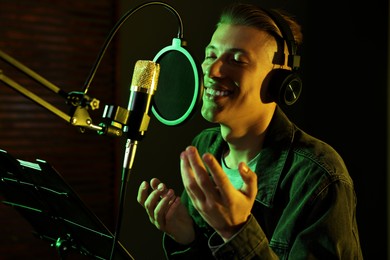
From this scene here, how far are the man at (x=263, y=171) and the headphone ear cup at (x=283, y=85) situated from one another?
11 millimetres

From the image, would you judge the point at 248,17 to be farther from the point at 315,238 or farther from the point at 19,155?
the point at 19,155

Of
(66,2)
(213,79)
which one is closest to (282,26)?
(213,79)

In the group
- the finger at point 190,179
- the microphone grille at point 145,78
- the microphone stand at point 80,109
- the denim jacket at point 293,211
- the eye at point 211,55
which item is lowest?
the denim jacket at point 293,211

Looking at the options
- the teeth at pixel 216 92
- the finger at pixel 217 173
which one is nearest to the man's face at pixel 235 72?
the teeth at pixel 216 92

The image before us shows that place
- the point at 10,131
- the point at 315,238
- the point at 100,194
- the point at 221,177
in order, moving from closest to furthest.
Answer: the point at 221,177 < the point at 315,238 < the point at 10,131 < the point at 100,194

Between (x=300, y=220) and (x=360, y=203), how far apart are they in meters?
2.27

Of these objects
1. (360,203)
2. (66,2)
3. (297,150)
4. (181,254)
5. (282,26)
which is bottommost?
(360,203)

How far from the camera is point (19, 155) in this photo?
3037mm

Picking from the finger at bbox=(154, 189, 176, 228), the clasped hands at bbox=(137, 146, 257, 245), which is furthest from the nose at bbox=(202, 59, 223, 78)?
the clasped hands at bbox=(137, 146, 257, 245)

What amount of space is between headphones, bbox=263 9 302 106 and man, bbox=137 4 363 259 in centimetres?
1

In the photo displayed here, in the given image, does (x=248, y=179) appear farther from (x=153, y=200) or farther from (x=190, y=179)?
(x=153, y=200)

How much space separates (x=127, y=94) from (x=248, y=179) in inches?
92.3

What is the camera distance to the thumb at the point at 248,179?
3.74ft

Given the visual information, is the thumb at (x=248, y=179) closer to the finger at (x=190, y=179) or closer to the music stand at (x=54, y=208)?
the finger at (x=190, y=179)
